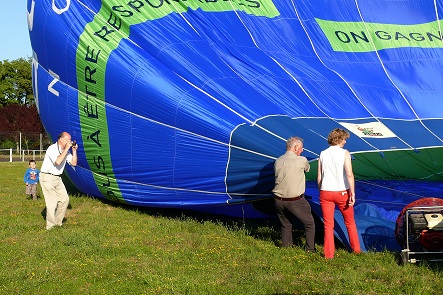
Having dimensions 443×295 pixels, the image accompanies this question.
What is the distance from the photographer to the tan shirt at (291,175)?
545cm

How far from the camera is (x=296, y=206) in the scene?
17.9ft

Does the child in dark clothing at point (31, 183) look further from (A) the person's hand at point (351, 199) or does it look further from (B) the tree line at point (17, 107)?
(B) the tree line at point (17, 107)

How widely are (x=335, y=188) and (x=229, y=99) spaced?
1756mm

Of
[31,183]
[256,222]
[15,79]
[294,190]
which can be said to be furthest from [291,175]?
[15,79]

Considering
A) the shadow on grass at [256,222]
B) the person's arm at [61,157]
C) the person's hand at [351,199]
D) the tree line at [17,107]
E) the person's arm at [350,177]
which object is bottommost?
the shadow on grass at [256,222]

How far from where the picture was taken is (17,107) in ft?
149

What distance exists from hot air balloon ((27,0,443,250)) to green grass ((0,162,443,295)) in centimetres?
40

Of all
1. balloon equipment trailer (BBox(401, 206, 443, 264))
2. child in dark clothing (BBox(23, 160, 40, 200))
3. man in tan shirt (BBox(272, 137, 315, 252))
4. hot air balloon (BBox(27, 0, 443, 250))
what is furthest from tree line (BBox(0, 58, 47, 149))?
balloon equipment trailer (BBox(401, 206, 443, 264))

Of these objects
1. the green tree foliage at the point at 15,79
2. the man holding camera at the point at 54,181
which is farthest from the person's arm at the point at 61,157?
the green tree foliage at the point at 15,79

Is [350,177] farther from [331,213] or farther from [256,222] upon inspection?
[256,222]

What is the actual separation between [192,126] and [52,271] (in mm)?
2178

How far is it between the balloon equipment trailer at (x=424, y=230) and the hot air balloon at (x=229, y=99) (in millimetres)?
560

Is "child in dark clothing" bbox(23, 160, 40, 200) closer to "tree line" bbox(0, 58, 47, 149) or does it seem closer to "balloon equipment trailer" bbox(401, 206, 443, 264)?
"balloon equipment trailer" bbox(401, 206, 443, 264)

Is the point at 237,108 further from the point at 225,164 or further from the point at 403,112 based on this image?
the point at 403,112
